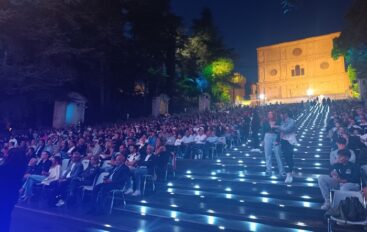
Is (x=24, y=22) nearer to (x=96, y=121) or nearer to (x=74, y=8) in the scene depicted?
(x=74, y=8)

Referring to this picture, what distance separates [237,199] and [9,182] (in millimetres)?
5066

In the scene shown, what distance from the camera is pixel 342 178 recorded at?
5.33 meters

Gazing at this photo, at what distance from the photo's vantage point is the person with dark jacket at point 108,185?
7051 mm

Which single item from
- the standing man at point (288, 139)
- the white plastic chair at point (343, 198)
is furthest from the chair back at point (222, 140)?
the white plastic chair at point (343, 198)

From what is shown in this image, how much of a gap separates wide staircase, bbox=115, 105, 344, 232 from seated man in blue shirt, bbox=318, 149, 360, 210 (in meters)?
0.54

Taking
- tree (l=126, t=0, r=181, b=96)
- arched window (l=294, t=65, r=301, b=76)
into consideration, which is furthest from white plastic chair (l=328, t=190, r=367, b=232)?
arched window (l=294, t=65, r=301, b=76)

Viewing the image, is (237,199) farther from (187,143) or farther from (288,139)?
(187,143)

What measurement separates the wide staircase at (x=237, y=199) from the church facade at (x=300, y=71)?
165 feet

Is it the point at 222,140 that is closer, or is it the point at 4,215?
the point at 4,215

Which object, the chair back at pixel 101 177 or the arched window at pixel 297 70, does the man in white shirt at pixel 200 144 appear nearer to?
the chair back at pixel 101 177

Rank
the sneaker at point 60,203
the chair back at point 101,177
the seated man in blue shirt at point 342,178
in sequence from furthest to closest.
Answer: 1. the sneaker at point 60,203
2. the chair back at point 101,177
3. the seated man in blue shirt at point 342,178

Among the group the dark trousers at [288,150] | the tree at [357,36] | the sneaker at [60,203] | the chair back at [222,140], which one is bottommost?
the sneaker at [60,203]

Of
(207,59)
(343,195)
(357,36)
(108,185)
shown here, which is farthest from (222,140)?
(207,59)

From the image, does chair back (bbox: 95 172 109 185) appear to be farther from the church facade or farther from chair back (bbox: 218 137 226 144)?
the church facade
